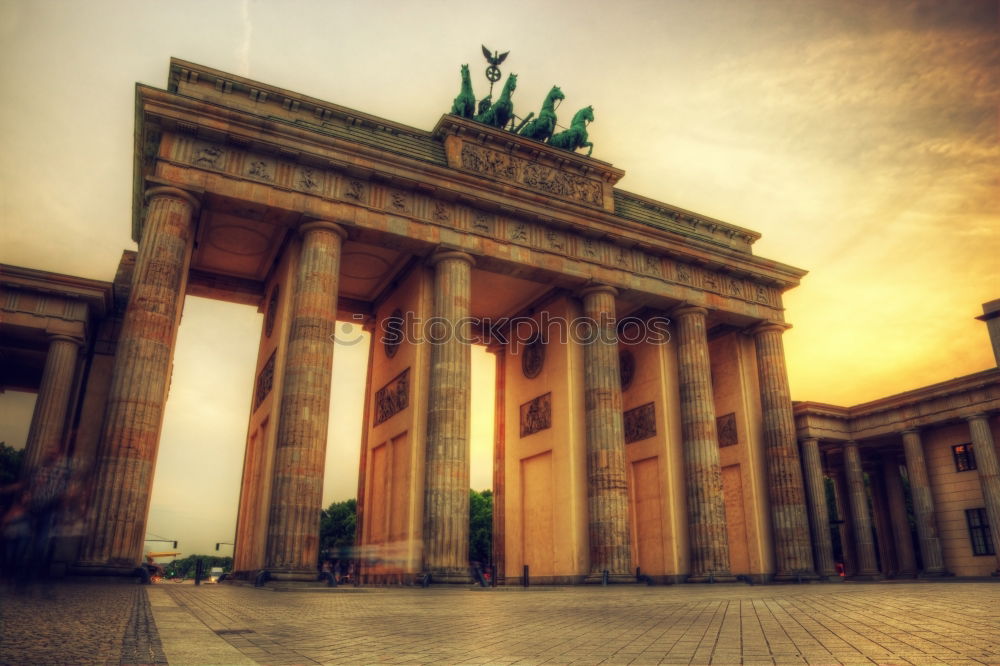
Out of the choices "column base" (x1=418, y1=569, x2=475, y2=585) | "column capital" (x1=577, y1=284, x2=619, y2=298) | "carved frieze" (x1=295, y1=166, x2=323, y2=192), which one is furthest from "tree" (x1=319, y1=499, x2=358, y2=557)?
"carved frieze" (x1=295, y1=166, x2=323, y2=192)

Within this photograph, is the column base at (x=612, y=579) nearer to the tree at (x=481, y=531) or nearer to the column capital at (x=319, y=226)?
the column capital at (x=319, y=226)

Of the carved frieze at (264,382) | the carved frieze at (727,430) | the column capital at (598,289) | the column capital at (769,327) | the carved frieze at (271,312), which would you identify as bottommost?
the carved frieze at (727,430)

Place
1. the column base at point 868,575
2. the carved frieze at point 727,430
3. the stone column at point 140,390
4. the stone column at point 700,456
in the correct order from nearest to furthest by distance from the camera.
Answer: the stone column at point 140,390
the stone column at point 700,456
the carved frieze at point 727,430
the column base at point 868,575

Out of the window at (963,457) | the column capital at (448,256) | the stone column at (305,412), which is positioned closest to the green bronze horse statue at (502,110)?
the column capital at (448,256)

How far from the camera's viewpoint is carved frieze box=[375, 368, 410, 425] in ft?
75.7

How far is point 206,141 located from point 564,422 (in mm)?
15751

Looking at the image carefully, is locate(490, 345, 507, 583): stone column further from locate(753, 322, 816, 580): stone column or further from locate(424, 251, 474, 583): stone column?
locate(753, 322, 816, 580): stone column

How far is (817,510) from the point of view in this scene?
28094mm

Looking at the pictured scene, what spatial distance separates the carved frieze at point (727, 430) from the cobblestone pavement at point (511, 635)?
20.3 m

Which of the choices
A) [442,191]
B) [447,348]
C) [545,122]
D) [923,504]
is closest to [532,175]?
[545,122]

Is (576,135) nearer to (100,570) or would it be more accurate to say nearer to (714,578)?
(714,578)

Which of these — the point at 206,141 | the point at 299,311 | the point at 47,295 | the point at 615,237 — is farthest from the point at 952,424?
the point at 47,295

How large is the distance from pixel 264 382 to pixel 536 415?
1088cm

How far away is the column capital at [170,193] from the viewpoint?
18.8m
